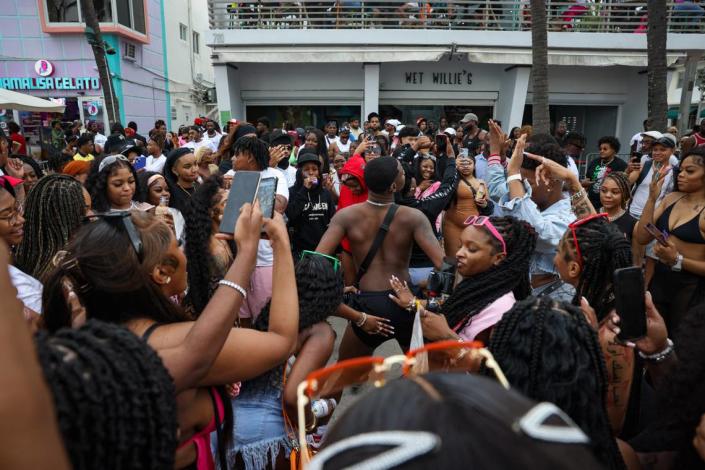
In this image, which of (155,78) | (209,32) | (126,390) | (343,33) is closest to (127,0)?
(155,78)

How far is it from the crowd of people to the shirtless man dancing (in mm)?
16

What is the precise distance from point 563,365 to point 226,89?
47.0ft

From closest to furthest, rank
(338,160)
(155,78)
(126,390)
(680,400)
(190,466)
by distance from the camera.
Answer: (126,390) → (680,400) → (190,466) → (338,160) → (155,78)

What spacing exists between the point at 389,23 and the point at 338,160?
26.7 feet

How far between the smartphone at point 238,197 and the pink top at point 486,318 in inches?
46.2

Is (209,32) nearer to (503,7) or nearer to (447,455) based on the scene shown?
(503,7)

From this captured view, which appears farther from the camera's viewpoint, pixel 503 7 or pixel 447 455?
pixel 503 7

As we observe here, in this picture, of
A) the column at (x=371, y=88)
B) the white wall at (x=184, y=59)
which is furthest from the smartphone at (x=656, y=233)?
the white wall at (x=184, y=59)

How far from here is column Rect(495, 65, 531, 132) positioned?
48.4ft

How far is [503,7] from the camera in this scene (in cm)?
1530

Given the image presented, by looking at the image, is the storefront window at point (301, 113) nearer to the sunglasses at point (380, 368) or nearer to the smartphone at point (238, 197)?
the smartphone at point (238, 197)

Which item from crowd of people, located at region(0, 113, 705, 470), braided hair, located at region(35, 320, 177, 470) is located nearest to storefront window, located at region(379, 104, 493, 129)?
crowd of people, located at region(0, 113, 705, 470)

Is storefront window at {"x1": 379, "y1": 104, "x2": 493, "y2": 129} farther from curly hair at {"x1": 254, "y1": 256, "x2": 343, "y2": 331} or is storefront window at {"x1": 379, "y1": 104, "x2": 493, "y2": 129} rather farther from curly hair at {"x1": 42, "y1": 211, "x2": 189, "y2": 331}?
curly hair at {"x1": 42, "y1": 211, "x2": 189, "y2": 331}

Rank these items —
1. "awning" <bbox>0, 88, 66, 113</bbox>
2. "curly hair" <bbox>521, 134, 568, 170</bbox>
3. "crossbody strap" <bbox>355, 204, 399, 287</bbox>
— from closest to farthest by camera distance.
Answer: "crossbody strap" <bbox>355, 204, 399, 287</bbox>, "curly hair" <bbox>521, 134, 568, 170</bbox>, "awning" <bbox>0, 88, 66, 113</bbox>
